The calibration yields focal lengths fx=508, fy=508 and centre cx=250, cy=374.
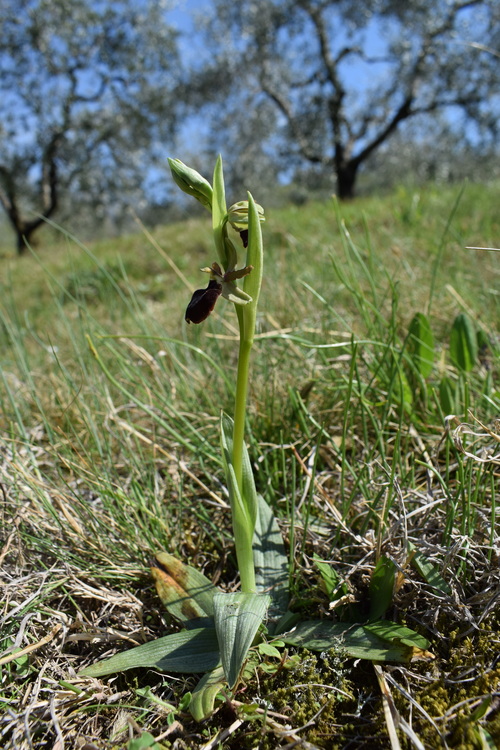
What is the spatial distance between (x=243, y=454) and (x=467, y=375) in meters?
0.78

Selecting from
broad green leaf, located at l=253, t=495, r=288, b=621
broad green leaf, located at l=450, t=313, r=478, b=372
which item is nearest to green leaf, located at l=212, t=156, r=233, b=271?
broad green leaf, located at l=253, t=495, r=288, b=621

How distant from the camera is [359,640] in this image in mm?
983

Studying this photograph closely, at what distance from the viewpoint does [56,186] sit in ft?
50.4

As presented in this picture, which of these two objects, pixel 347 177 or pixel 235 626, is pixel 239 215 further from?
pixel 347 177

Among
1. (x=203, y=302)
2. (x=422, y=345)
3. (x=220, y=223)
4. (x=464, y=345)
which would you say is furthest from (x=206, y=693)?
(x=464, y=345)

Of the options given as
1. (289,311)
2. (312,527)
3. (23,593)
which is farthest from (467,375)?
(23,593)

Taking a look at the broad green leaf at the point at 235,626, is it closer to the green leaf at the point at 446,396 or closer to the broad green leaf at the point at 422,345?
the green leaf at the point at 446,396

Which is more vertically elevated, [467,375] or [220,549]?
[467,375]

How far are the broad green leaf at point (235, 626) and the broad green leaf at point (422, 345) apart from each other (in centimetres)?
91

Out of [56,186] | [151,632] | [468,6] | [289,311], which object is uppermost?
[468,6]

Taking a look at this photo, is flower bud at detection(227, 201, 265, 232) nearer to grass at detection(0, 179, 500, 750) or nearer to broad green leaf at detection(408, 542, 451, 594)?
grass at detection(0, 179, 500, 750)

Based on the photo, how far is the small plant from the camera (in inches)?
35.6

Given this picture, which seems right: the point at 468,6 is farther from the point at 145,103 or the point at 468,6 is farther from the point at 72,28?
the point at 72,28

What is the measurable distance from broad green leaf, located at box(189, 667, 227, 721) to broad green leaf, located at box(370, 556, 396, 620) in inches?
13.0
